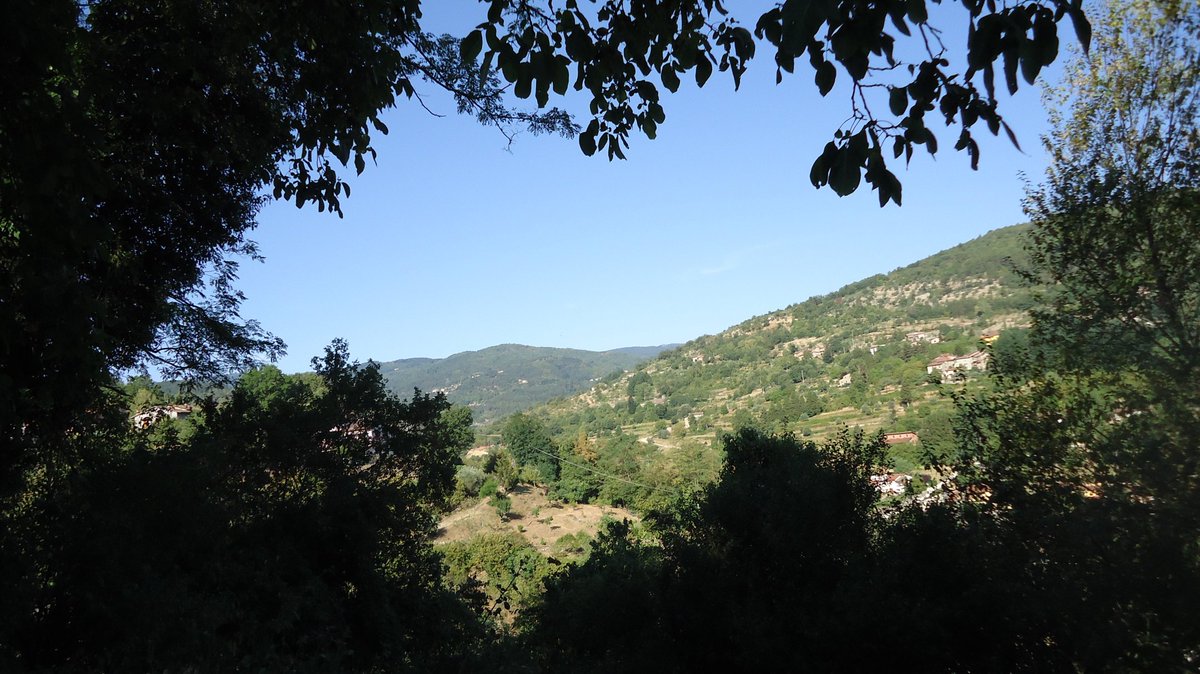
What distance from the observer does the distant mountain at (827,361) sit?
198ft

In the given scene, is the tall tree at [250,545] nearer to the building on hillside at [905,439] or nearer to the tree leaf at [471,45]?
the tree leaf at [471,45]

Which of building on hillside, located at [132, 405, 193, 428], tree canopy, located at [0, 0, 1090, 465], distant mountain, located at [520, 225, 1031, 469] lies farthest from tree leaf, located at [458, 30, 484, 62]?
distant mountain, located at [520, 225, 1031, 469]

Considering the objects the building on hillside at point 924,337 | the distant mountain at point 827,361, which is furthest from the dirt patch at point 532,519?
the building on hillside at point 924,337

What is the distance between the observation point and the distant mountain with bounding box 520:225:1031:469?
6031 cm

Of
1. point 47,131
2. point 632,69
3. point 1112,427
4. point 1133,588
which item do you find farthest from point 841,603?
point 47,131

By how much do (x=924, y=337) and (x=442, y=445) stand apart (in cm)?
7769

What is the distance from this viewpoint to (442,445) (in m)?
13.6

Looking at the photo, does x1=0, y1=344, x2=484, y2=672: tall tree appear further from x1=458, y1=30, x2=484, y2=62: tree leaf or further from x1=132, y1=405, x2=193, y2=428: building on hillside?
x1=458, y1=30, x2=484, y2=62: tree leaf

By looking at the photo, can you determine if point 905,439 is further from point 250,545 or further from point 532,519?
point 532,519

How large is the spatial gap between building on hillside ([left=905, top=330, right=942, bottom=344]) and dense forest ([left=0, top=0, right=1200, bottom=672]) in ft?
219

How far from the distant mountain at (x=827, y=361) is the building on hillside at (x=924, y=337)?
1.48ft

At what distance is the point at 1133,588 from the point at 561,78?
7193mm

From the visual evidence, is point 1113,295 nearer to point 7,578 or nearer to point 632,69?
point 632,69

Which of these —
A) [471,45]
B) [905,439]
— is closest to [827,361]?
[905,439]
